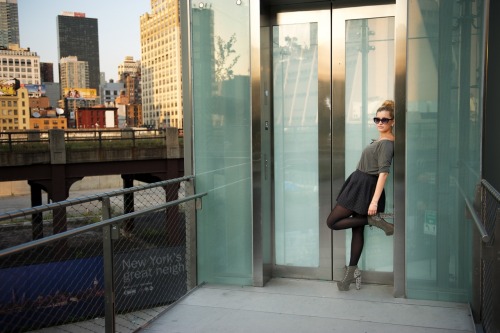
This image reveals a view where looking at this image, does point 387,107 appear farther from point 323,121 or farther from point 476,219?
point 476,219

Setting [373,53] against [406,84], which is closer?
[406,84]

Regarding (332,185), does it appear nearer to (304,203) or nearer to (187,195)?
(304,203)

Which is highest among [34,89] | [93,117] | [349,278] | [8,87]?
[34,89]

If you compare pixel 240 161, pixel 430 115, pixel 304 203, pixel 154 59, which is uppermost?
pixel 154 59

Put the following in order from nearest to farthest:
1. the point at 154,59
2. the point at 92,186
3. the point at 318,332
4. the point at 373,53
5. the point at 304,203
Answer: the point at 318,332
the point at 373,53
the point at 304,203
the point at 92,186
the point at 154,59

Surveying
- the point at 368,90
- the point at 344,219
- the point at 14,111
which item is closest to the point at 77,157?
the point at 368,90

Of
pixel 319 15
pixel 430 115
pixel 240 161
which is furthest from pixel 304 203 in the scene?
pixel 319 15

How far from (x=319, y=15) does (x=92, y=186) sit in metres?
50.4

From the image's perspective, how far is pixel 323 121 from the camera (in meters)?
4.66

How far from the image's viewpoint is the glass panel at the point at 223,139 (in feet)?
15.1

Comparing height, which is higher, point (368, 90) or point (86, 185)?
point (368, 90)

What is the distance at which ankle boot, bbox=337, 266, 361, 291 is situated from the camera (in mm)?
4379

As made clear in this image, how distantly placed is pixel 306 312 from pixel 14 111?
12659 centimetres

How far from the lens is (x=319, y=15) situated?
4.62 metres
